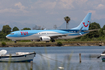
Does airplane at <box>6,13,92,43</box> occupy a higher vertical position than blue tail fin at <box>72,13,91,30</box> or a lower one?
lower

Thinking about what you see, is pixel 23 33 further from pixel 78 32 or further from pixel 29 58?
pixel 29 58

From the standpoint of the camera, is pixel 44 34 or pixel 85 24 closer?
pixel 44 34

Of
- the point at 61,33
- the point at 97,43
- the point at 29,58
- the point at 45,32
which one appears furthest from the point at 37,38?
the point at 29,58

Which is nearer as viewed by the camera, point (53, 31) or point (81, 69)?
point (81, 69)

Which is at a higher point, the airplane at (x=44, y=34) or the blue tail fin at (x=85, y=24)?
the blue tail fin at (x=85, y=24)

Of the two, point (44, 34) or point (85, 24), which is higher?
point (85, 24)

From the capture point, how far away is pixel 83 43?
274 ft

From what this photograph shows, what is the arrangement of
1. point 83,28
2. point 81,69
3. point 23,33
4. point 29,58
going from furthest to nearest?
1. point 83,28
2. point 23,33
3. point 29,58
4. point 81,69

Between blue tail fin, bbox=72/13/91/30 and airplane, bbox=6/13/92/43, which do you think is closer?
airplane, bbox=6/13/92/43

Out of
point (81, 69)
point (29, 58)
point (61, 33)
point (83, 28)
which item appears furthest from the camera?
point (83, 28)

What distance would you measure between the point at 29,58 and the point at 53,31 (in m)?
55.6

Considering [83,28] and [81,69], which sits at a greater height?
[83,28]

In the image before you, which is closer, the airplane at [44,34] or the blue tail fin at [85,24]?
the airplane at [44,34]

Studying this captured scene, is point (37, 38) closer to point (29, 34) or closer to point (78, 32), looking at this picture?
point (29, 34)
